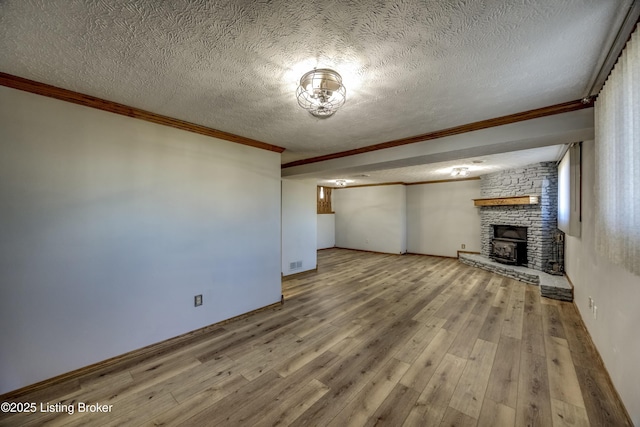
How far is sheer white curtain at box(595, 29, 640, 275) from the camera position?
127 cm

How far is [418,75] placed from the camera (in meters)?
1.82

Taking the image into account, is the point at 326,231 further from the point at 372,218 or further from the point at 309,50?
the point at 309,50

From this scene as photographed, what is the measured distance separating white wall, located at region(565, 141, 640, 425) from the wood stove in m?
2.10

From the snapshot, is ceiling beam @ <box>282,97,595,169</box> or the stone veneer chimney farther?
the stone veneer chimney

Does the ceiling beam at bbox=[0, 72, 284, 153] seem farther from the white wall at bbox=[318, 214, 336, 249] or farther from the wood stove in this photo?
the white wall at bbox=[318, 214, 336, 249]

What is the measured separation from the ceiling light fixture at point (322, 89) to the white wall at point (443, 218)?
661 cm

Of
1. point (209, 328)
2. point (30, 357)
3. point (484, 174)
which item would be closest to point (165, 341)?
point (209, 328)

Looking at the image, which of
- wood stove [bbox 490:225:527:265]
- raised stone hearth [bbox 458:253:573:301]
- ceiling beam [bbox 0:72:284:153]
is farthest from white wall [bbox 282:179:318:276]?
wood stove [bbox 490:225:527:265]

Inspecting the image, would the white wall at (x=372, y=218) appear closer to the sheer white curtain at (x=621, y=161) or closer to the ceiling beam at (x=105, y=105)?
the ceiling beam at (x=105, y=105)

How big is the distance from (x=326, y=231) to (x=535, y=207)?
609 cm

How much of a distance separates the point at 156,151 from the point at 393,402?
323cm

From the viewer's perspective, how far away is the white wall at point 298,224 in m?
5.57

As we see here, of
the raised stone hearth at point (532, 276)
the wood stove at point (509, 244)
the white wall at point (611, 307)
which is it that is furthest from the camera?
the wood stove at point (509, 244)

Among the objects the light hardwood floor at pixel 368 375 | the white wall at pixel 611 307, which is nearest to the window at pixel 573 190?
the white wall at pixel 611 307
